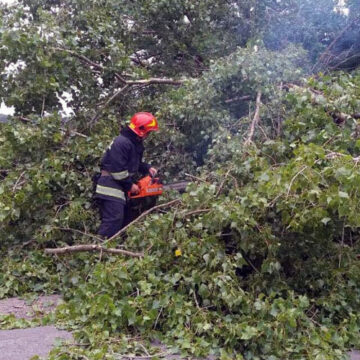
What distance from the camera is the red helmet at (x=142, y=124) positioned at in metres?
4.73

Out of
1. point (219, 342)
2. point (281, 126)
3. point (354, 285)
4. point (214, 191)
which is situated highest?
point (281, 126)

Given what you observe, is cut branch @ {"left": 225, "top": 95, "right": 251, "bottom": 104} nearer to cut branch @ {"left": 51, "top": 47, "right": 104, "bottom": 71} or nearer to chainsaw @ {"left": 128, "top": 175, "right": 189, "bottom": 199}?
chainsaw @ {"left": 128, "top": 175, "right": 189, "bottom": 199}

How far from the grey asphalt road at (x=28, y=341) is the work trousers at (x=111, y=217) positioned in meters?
1.35

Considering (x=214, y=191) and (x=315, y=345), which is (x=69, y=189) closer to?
(x=214, y=191)

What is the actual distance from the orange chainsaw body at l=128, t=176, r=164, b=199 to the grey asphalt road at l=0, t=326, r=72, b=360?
1.67 metres

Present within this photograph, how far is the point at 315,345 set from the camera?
3105mm

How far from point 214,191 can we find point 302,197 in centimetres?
84

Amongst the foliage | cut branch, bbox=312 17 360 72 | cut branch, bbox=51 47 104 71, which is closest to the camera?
the foliage

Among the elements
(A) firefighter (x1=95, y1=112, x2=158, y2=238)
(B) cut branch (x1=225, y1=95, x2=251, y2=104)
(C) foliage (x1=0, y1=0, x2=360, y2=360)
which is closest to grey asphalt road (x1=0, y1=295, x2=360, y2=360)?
(C) foliage (x1=0, y1=0, x2=360, y2=360)

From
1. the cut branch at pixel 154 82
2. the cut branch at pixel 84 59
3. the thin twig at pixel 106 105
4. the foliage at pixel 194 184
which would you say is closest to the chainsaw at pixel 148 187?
the foliage at pixel 194 184

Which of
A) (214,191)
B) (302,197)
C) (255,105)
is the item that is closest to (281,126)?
(255,105)

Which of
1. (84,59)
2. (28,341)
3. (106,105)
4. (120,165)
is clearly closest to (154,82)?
(106,105)

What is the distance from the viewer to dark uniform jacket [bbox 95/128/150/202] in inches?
185

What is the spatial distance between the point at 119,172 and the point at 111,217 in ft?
1.39
